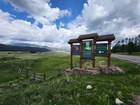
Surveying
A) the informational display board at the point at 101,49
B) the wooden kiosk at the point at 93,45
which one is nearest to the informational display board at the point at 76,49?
the wooden kiosk at the point at 93,45

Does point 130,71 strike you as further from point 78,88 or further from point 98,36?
point 78,88

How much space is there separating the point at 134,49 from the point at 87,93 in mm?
60415

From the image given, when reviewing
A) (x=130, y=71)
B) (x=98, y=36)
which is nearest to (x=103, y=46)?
(x=98, y=36)

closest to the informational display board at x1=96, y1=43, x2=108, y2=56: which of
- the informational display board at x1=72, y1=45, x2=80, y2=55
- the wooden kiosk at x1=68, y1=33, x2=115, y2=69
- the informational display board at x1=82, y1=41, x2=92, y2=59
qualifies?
the wooden kiosk at x1=68, y1=33, x2=115, y2=69

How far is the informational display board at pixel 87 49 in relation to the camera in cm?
1430

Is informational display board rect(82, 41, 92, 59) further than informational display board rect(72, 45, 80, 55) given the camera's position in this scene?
No

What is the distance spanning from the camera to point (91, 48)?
14.2 metres

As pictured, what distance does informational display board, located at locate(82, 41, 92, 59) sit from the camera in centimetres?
1430

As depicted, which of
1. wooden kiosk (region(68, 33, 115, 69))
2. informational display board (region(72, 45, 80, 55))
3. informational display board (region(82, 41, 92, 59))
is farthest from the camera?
informational display board (region(72, 45, 80, 55))

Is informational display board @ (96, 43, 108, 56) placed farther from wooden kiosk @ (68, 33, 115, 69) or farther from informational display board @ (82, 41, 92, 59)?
informational display board @ (82, 41, 92, 59)

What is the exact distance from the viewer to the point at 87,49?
14.5 meters

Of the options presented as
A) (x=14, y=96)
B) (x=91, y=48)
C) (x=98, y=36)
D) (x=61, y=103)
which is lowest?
(x=14, y=96)

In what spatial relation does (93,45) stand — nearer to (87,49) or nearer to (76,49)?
(87,49)

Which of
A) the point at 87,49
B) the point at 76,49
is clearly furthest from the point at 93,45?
the point at 76,49
